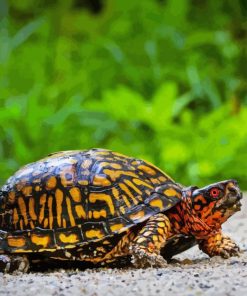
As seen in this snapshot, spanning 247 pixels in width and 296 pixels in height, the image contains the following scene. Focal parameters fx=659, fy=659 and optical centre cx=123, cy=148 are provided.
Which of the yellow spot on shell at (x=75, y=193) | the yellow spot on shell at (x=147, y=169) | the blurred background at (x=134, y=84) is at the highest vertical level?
the blurred background at (x=134, y=84)

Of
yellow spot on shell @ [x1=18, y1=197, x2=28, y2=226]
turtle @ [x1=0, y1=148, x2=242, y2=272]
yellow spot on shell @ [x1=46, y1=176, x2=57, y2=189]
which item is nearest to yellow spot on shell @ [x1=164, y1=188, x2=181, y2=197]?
turtle @ [x1=0, y1=148, x2=242, y2=272]

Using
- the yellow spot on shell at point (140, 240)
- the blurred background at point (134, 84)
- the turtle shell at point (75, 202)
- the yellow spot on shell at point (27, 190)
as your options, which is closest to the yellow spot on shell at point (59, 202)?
the turtle shell at point (75, 202)

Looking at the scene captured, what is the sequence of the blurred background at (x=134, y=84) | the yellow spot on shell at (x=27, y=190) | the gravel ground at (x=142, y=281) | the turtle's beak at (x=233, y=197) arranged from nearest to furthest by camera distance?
the gravel ground at (x=142, y=281)
the turtle's beak at (x=233, y=197)
the yellow spot on shell at (x=27, y=190)
the blurred background at (x=134, y=84)

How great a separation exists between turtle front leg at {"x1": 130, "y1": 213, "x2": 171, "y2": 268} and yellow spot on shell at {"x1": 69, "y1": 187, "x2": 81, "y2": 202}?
0.89ft

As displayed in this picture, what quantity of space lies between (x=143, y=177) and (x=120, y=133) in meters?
3.55

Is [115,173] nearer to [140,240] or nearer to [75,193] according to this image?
[75,193]

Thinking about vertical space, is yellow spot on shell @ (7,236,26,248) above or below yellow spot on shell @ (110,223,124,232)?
above

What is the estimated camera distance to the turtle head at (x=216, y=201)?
2512 millimetres

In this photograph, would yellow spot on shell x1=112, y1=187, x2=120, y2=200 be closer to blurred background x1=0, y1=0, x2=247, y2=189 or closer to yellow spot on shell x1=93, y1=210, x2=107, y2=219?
yellow spot on shell x1=93, y1=210, x2=107, y2=219

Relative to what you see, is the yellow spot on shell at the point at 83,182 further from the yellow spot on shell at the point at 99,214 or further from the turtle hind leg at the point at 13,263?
the turtle hind leg at the point at 13,263

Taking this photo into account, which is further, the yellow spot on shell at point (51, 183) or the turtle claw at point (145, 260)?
the yellow spot on shell at point (51, 183)

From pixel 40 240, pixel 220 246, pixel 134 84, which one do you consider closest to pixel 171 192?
pixel 220 246

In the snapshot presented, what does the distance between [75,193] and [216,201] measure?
1.78ft

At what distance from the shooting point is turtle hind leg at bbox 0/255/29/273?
254 cm
